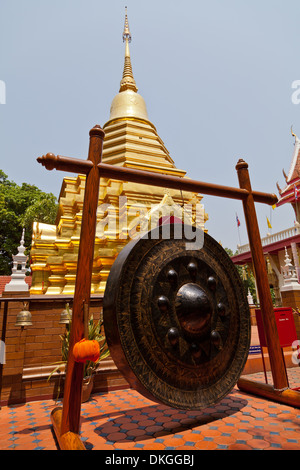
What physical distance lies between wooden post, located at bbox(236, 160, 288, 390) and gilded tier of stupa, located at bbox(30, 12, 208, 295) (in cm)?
401

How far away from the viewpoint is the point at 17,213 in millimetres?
21828

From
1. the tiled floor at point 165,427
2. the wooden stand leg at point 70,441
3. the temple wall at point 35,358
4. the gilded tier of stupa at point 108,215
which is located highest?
the gilded tier of stupa at point 108,215

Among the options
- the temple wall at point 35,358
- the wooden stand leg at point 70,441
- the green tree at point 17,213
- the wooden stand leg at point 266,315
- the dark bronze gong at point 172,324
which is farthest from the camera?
the green tree at point 17,213

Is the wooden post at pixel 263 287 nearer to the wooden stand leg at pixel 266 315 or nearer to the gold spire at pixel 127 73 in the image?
the wooden stand leg at pixel 266 315

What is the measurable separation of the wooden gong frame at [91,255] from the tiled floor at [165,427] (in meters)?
0.23

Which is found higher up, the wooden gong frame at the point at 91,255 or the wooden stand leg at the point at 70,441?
the wooden gong frame at the point at 91,255

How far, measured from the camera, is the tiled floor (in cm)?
254

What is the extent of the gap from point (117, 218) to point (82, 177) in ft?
6.61

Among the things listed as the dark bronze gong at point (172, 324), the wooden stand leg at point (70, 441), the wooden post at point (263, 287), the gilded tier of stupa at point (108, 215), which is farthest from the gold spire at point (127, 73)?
the wooden stand leg at point (70, 441)

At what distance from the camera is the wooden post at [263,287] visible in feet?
11.1

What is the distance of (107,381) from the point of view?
474 cm

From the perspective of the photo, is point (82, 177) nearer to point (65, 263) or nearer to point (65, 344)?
point (65, 263)

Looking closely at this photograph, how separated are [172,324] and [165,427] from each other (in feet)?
3.97

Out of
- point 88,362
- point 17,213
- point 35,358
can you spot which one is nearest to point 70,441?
point 88,362
